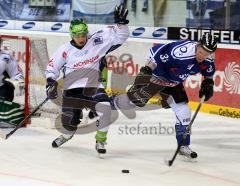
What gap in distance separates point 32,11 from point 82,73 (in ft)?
16.2

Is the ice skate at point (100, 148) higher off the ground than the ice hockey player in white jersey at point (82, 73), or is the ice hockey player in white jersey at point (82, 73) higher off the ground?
the ice hockey player in white jersey at point (82, 73)

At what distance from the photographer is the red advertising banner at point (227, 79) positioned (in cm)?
730

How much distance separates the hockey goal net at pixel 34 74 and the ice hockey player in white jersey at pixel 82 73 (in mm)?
1056

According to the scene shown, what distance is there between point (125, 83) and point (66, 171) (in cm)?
404

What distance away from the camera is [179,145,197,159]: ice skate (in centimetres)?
494

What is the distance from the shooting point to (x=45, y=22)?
9766mm

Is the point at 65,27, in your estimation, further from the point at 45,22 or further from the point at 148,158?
the point at 148,158

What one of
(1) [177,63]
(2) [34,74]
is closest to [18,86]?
(2) [34,74]

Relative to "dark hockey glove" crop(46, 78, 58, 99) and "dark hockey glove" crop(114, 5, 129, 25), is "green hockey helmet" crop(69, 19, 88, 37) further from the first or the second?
"dark hockey glove" crop(46, 78, 58, 99)

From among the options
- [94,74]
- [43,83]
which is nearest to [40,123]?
[43,83]

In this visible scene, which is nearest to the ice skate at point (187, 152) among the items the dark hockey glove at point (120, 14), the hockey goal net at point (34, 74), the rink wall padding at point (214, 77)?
the dark hockey glove at point (120, 14)

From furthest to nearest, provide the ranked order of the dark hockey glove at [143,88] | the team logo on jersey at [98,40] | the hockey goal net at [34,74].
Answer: the hockey goal net at [34,74]
the team logo on jersey at [98,40]
the dark hockey glove at [143,88]

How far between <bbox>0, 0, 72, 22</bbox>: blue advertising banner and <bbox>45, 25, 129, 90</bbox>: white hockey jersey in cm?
430

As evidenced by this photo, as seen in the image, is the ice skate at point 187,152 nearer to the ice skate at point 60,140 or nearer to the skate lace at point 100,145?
the skate lace at point 100,145
